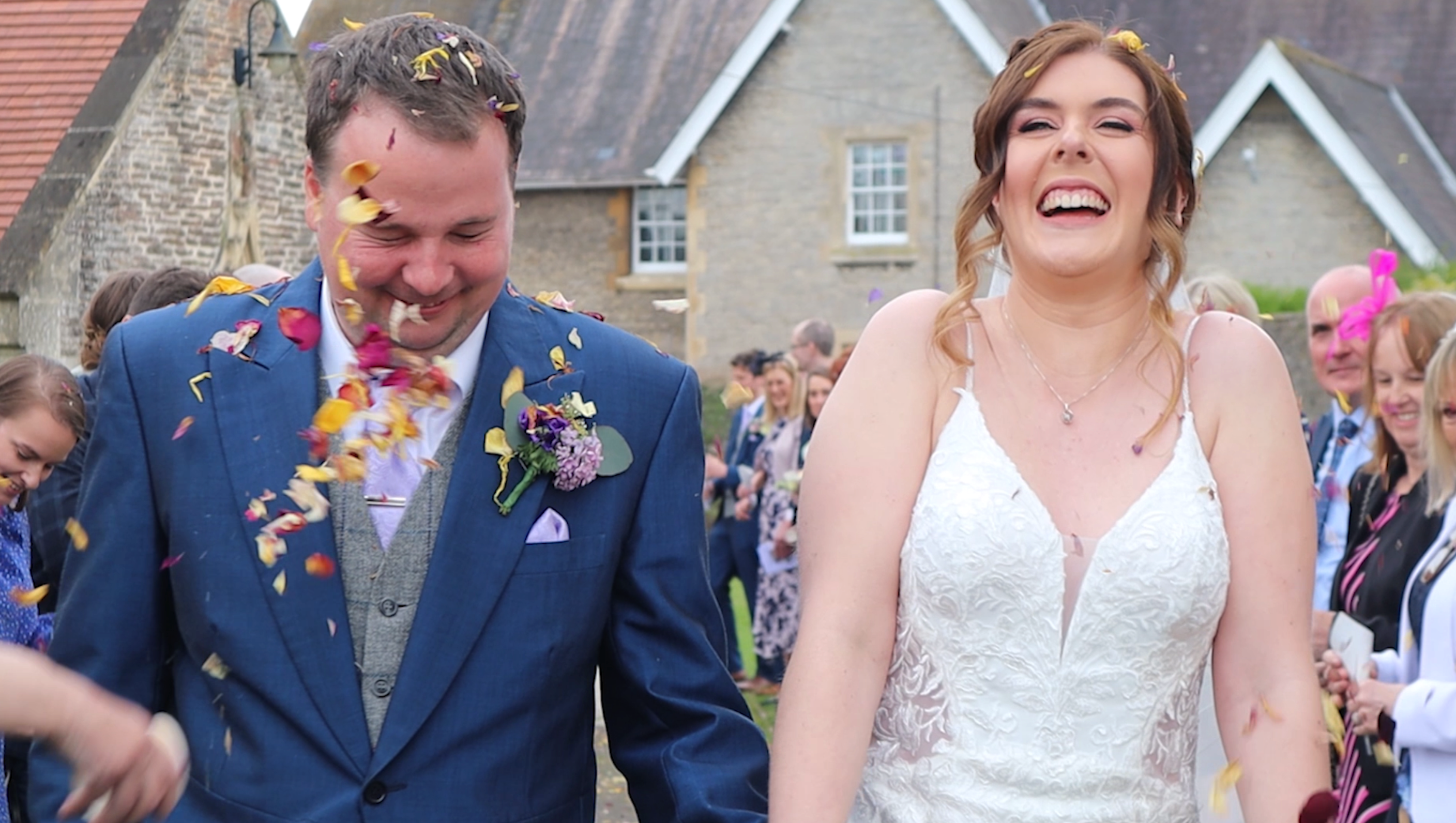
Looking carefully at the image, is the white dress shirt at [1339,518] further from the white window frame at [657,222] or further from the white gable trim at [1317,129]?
the white window frame at [657,222]

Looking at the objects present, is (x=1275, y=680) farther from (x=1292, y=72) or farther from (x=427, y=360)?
(x=1292, y=72)

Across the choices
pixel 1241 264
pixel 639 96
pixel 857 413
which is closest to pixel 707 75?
pixel 639 96

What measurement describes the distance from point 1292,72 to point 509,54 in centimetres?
1381

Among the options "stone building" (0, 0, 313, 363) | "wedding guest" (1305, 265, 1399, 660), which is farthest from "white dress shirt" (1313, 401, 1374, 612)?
"stone building" (0, 0, 313, 363)

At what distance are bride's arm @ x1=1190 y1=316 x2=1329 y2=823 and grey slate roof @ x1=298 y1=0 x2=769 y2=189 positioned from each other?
2549 centimetres

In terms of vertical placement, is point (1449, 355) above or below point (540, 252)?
above

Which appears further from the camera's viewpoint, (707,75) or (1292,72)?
(707,75)

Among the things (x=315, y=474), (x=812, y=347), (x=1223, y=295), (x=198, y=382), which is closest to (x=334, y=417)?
(x=315, y=474)

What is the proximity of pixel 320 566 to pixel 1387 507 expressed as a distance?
4279 millimetres

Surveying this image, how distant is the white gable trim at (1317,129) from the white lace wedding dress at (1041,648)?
808 inches

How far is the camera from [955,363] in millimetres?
3803

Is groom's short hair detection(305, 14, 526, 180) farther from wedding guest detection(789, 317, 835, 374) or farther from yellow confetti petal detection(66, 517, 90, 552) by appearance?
wedding guest detection(789, 317, 835, 374)

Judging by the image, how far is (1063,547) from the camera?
3.62m

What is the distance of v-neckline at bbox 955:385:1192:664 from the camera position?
3.61 m
